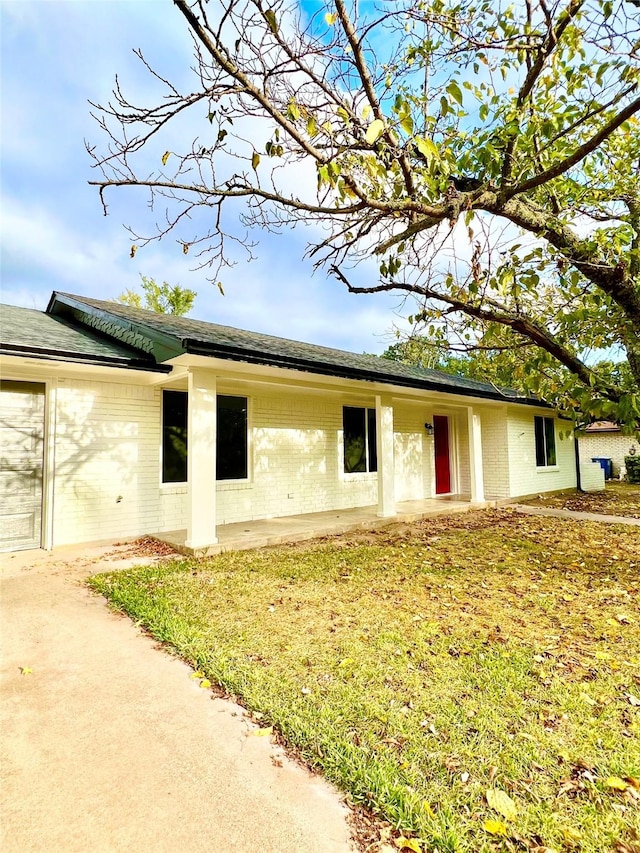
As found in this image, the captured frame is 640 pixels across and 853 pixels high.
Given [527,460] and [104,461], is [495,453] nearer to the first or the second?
[527,460]

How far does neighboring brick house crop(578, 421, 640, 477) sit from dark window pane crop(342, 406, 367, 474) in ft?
57.6

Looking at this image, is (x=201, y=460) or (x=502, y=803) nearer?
(x=502, y=803)

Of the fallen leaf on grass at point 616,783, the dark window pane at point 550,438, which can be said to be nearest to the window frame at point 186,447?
the fallen leaf on grass at point 616,783

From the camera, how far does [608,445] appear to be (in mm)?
24781

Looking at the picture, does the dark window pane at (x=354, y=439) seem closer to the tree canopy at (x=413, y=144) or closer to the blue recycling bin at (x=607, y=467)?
the tree canopy at (x=413, y=144)

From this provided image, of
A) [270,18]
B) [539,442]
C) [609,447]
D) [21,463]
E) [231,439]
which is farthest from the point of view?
[609,447]

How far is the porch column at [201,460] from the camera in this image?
680 centimetres

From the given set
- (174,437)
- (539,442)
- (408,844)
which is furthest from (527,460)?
(408,844)

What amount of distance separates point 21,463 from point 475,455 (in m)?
10.4

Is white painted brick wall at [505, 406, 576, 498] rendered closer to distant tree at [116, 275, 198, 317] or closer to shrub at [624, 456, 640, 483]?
shrub at [624, 456, 640, 483]

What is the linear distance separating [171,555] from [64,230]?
452 inches

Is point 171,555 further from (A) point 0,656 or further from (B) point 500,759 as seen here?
(B) point 500,759

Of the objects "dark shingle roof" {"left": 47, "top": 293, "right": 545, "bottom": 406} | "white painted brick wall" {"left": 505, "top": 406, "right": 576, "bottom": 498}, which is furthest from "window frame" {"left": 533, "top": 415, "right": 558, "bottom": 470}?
"dark shingle roof" {"left": 47, "top": 293, "right": 545, "bottom": 406}

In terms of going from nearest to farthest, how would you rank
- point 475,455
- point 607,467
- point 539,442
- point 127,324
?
point 127,324 → point 475,455 → point 539,442 → point 607,467
